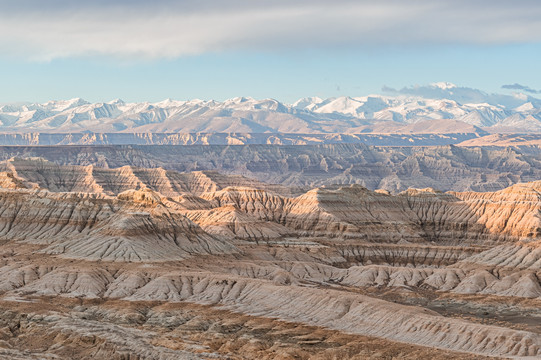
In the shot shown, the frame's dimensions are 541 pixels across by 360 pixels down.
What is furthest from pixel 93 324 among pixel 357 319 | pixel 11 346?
pixel 357 319

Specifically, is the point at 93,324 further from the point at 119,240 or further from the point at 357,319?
the point at 119,240

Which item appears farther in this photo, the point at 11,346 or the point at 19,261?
the point at 19,261

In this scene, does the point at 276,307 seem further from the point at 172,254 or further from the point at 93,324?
the point at 172,254

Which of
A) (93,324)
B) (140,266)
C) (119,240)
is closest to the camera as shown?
(93,324)

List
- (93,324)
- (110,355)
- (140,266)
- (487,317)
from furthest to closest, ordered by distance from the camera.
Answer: (140,266) < (487,317) < (93,324) < (110,355)

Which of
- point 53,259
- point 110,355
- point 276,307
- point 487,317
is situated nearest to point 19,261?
point 53,259

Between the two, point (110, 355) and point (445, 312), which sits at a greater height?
point (110, 355)

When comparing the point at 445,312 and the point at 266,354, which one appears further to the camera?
the point at 445,312

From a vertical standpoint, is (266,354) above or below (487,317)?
above

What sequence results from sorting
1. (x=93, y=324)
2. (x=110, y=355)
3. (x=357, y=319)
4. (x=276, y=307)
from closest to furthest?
(x=110, y=355) < (x=93, y=324) < (x=357, y=319) < (x=276, y=307)
